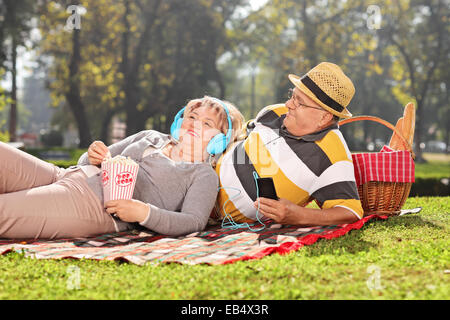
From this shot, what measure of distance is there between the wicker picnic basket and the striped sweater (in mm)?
721

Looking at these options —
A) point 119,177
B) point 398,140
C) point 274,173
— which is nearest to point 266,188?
point 274,173

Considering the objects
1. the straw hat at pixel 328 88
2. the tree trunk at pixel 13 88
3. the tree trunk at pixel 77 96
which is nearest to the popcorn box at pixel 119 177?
→ the straw hat at pixel 328 88

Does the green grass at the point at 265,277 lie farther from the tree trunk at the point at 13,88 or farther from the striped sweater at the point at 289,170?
the tree trunk at the point at 13,88

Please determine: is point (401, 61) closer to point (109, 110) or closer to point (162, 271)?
point (109, 110)

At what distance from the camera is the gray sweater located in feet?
10.9

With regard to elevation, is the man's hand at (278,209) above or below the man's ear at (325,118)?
below

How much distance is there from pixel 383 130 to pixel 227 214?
4176 centimetres

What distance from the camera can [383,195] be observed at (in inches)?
167

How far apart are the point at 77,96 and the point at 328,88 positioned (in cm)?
1889

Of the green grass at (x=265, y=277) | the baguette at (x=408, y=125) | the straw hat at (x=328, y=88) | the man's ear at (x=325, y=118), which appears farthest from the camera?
the baguette at (x=408, y=125)

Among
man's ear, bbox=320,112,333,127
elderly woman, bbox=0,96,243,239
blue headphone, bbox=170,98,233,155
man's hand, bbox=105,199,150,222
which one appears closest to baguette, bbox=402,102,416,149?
man's ear, bbox=320,112,333,127

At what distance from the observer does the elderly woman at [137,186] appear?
3139 millimetres

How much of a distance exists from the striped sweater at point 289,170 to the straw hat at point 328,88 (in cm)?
23
